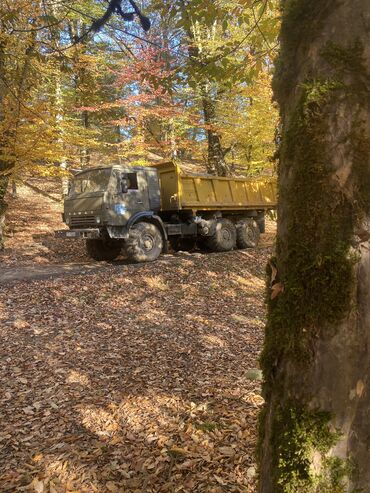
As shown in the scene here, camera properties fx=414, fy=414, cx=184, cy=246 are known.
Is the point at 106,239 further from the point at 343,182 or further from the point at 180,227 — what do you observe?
the point at 343,182

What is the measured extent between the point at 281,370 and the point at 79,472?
2.58 metres

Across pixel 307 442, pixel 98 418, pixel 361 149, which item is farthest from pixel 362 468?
pixel 98 418

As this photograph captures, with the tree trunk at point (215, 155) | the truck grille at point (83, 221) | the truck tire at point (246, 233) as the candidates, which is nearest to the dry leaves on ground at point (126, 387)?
the truck grille at point (83, 221)

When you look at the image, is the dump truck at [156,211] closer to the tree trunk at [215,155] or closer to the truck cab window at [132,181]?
the truck cab window at [132,181]

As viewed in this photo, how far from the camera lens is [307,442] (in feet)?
4.78

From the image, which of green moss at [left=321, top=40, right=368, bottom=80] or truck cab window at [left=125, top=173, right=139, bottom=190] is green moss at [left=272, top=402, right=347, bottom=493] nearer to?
green moss at [left=321, top=40, right=368, bottom=80]

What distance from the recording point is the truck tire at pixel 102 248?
1209 centimetres

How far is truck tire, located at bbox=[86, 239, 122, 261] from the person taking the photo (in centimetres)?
1209

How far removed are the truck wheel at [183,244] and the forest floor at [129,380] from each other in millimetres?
3552

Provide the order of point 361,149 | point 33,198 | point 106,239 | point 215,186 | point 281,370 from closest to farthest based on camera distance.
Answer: point 361,149
point 281,370
point 106,239
point 215,186
point 33,198

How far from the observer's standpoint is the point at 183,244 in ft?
46.1

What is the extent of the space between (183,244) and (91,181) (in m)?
4.08

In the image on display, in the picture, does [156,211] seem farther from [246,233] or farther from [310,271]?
[310,271]

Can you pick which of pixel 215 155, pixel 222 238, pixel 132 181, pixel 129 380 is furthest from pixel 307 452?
pixel 215 155
